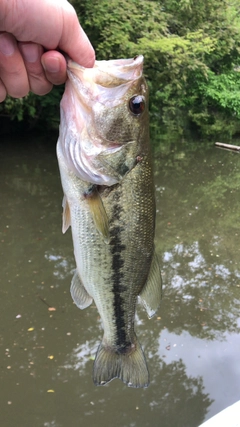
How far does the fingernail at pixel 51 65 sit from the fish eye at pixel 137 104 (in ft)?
1.00

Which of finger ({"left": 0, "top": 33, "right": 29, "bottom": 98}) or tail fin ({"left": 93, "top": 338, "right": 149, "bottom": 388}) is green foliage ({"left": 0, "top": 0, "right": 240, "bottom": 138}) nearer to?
finger ({"left": 0, "top": 33, "right": 29, "bottom": 98})

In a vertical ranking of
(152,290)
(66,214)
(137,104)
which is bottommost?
(152,290)

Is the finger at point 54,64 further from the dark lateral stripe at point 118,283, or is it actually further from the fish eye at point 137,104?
the dark lateral stripe at point 118,283

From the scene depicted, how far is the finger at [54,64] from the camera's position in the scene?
4.94 ft

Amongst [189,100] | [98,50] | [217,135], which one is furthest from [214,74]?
[98,50]

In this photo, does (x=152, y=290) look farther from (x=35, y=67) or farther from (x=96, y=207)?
(x=35, y=67)

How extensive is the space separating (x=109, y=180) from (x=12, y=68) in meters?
0.59

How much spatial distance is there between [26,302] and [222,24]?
15516 mm

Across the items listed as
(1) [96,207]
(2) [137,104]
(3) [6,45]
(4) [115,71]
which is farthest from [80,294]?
(3) [6,45]

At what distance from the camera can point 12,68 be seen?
5.30 feet

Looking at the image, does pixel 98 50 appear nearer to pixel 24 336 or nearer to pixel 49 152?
pixel 49 152

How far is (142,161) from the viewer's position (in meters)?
1.65

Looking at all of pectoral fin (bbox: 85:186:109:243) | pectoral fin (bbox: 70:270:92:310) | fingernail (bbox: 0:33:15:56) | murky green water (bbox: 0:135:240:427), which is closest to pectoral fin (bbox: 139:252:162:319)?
pectoral fin (bbox: 70:270:92:310)

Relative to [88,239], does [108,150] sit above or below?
above
